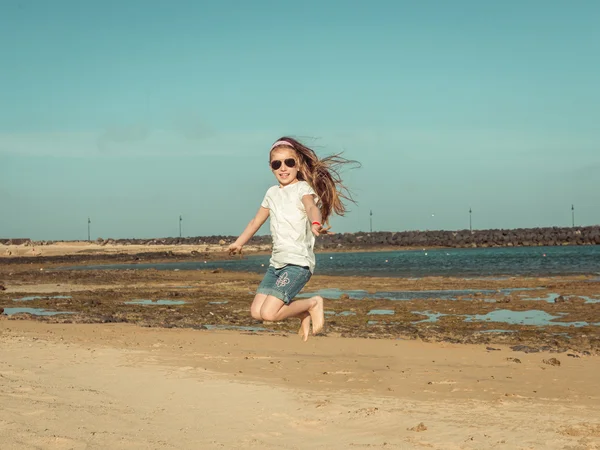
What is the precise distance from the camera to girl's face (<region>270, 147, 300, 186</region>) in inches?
295

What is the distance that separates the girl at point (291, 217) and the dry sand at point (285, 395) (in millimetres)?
1119

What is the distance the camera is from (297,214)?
7.30 m

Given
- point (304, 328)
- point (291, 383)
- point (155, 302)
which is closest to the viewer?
point (304, 328)

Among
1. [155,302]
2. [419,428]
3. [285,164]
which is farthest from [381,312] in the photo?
[419,428]

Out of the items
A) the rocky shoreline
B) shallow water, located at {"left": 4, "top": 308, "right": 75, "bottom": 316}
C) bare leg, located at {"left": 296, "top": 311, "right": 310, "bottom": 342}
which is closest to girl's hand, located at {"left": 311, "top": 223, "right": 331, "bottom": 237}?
bare leg, located at {"left": 296, "top": 311, "right": 310, "bottom": 342}

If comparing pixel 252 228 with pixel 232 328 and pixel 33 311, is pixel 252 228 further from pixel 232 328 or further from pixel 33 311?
pixel 33 311

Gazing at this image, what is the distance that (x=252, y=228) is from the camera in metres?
7.77

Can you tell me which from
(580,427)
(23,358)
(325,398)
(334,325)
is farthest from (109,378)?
(334,325)

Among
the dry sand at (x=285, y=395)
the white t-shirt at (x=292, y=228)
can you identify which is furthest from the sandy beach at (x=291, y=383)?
the white t-shirt at (x=292, y=228)

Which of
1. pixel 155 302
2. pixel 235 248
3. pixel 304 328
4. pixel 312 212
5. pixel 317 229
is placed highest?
pixel 312 212

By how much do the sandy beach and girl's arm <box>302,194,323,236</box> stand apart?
180cm

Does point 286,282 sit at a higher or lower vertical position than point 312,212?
lower

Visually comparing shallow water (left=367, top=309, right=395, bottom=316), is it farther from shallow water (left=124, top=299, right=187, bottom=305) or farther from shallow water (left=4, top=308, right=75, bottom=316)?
shallow water (left=4, top=308, right=75, bottom=316)

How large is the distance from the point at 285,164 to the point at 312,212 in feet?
2.42
